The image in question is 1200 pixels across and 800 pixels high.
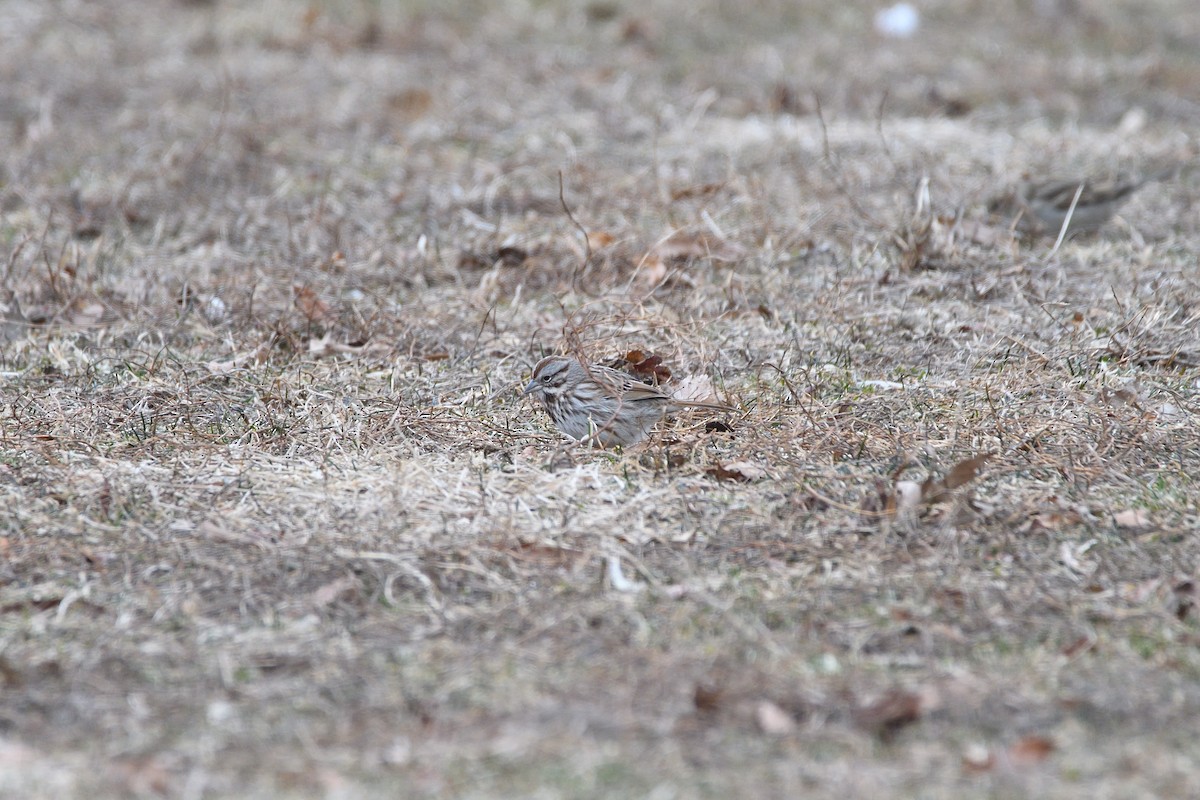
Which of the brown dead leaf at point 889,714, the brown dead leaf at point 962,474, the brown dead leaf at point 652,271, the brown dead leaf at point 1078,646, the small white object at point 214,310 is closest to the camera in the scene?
the brown dead leaf at point 889,714

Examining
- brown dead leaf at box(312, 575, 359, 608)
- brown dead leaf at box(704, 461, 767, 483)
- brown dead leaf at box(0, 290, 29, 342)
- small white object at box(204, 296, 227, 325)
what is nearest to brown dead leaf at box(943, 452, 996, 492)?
brown dead leaf at box(704, 461, 767, 483)

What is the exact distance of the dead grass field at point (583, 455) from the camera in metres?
3.36

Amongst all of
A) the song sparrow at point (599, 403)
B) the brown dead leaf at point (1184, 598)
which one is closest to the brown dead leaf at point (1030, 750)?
the brown dead leaf at point (1184, 598)

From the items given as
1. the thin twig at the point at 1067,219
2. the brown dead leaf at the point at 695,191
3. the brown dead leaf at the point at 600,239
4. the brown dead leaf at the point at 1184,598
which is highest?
the thin twig at the point at 1067,219

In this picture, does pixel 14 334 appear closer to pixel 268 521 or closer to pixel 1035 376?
pixel 268 521

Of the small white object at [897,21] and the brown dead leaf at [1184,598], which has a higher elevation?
the small white object at [897,21]

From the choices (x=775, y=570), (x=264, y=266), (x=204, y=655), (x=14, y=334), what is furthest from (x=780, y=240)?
(x=204, y=655)

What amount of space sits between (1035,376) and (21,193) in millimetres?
5751

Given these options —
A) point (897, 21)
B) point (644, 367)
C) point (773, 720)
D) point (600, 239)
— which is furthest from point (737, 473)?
point (897, 21)

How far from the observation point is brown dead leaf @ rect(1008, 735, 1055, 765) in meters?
3.25

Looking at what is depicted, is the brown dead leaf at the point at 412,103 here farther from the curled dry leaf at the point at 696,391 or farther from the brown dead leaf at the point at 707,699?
the brown dead leaf at the point at 707,699

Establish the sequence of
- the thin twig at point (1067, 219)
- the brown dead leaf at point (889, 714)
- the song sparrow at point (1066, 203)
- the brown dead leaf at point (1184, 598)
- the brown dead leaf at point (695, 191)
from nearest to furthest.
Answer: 1. the brown dead leaf at point (889, 714)
2. the brown dead leaf at point (1184, 598)
3. the thin twig at point (1067, 219)
4. the song sparrow at point (1066, 203)
5. the brown dead leaf at point (695, 191)

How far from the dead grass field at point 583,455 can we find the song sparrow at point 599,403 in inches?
4.4

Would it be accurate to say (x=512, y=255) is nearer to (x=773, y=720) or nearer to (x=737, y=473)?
(x=737, y=473)
